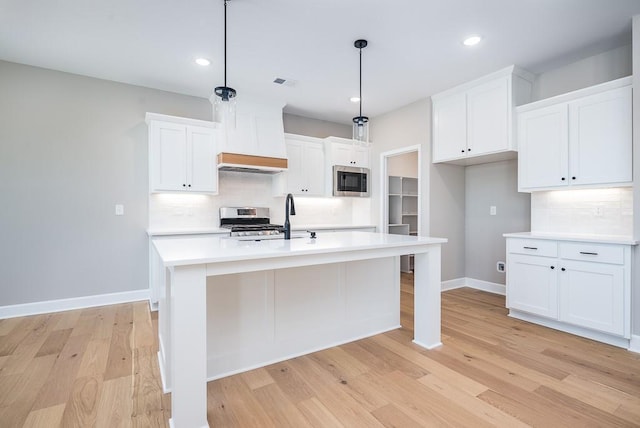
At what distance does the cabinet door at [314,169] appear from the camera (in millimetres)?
4863

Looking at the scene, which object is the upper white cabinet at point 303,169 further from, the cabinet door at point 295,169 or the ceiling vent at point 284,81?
the ceiling vent at point 284,81

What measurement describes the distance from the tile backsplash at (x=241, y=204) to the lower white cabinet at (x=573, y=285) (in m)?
2.57

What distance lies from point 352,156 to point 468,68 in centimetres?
214

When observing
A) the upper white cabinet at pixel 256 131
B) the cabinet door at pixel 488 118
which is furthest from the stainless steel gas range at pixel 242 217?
the cabinet door at pixel 488 118

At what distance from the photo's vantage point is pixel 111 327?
2.99 m

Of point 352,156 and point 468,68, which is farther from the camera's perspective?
point 352,156

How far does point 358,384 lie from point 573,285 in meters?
2.17

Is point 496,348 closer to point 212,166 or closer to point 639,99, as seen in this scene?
point 639,99

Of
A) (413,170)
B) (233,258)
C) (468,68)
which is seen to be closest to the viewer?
(233,258)

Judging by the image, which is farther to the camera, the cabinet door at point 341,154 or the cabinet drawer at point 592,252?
the cabinet door at point 341,154

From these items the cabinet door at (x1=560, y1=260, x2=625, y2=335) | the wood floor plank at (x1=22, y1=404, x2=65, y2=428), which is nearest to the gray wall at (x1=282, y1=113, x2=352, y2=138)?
the cabinet door at (x1=560, y1=260, x2=625, y2=335)

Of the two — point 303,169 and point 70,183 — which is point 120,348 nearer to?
point 70,183

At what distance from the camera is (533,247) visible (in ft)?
10.1

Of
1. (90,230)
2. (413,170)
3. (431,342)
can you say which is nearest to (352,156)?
(413,170)
